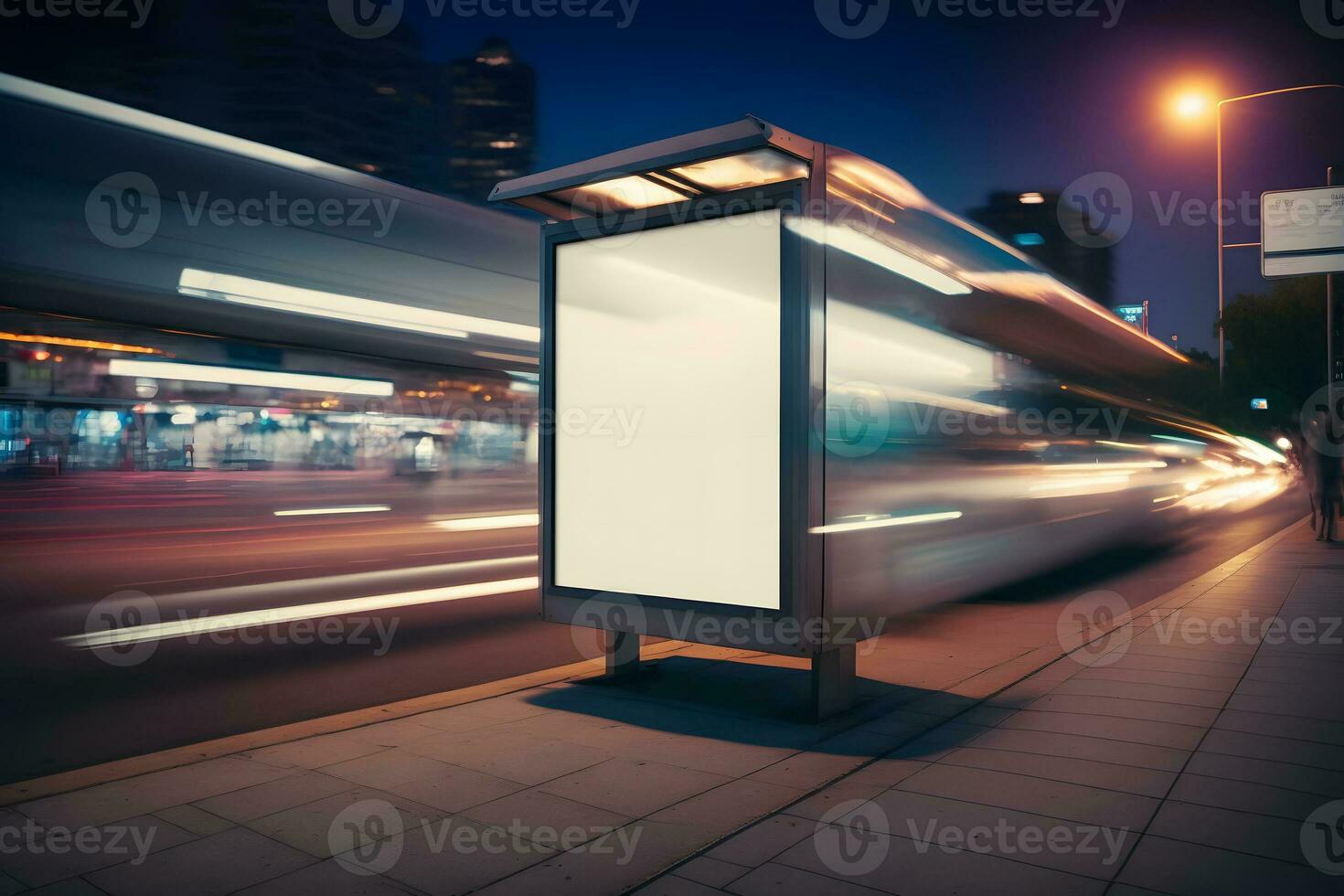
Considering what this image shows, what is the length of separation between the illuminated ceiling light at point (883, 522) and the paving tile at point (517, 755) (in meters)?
1.59

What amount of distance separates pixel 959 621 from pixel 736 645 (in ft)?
14.6

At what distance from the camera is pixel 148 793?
3.87 meters

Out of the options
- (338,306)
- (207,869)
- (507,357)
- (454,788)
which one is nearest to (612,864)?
(454,788)

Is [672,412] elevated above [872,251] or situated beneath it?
situated beneath

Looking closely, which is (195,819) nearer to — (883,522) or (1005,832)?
(1005,832)

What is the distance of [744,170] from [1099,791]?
343cm

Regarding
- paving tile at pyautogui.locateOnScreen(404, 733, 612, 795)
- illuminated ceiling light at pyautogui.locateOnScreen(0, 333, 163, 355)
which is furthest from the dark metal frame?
illuminated ceiling light at pyautogui.locateOnScreen(0, 333, 163, 355)

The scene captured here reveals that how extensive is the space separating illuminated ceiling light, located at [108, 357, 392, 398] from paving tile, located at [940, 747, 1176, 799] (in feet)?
16.5

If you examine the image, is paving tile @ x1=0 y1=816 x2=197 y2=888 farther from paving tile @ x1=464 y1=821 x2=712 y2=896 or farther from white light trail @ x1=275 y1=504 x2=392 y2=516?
white light trail @ x1=275 y1=504 x2=392 y2=516

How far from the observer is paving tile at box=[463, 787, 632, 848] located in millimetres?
3498

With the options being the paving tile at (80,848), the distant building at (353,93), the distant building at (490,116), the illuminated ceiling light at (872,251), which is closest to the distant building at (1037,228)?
the illuminated ceiling light at (872,251)

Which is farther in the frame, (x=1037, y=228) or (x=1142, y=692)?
(x=1037, y=228)

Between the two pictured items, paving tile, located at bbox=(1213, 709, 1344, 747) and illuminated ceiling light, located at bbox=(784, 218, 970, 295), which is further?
paving tile, located at bbox=(1213, 709, 1344, 747)

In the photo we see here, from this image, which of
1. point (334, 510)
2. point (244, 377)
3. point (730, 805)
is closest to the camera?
point (730, 805)
